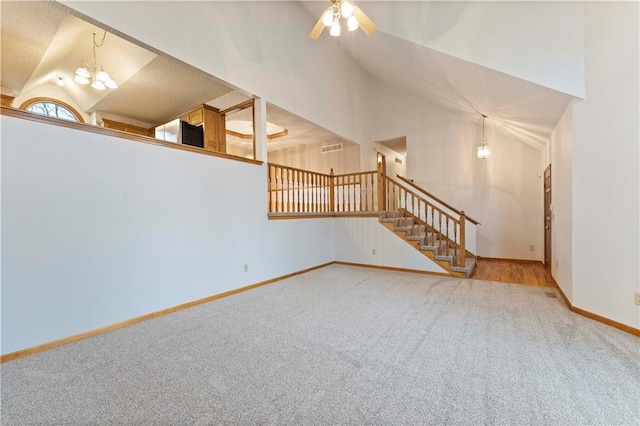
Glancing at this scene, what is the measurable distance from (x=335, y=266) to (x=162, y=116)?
17.9ft

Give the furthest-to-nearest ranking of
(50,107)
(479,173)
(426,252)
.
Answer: (479,173)
(50,107)
(426,252)

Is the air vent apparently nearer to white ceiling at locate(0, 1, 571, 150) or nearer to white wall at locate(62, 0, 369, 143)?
white wall at locate(62, 0, 369, 143)

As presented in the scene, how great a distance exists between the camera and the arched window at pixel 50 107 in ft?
16.6

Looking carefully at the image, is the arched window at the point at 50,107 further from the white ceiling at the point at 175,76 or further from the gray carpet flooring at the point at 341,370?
the gray carpet flooring at the point at 341,370

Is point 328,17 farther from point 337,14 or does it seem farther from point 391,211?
point 391,211

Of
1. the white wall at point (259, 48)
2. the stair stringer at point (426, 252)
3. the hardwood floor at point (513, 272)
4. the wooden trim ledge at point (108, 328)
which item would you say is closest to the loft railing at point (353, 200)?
the stair stringer at point (426, 252)

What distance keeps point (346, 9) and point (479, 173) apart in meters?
5.24

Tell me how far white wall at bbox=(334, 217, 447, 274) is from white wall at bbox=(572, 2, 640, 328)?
2149mm

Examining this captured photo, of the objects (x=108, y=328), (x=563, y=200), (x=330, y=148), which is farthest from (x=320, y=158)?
(x=108, y=328)

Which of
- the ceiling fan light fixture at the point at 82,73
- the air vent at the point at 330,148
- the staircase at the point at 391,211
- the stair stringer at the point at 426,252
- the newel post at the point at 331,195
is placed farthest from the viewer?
the air vent at the point at 330,148

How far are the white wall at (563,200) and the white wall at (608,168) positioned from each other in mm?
149

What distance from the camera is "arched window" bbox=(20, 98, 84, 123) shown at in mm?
5047

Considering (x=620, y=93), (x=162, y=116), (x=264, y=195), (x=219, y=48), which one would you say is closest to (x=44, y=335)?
(x=264, y=195)

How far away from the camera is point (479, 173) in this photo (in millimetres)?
6273
